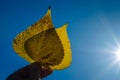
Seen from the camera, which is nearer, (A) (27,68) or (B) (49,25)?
(A) (27,68)

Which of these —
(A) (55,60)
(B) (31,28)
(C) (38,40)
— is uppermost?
(B) (31,28)

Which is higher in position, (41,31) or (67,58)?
(41,31)

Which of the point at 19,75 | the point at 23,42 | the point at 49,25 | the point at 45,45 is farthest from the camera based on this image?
the point at 49,25

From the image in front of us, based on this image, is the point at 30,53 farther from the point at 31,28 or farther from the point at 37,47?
the point at 31,28

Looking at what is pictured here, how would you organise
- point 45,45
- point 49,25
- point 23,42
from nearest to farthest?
1. point 45,45
2. point 23,42
3. point 49,25

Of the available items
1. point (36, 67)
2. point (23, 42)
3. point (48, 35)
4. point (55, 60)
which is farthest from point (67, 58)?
point (36, 67)

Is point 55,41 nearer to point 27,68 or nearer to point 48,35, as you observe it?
point 48,35
